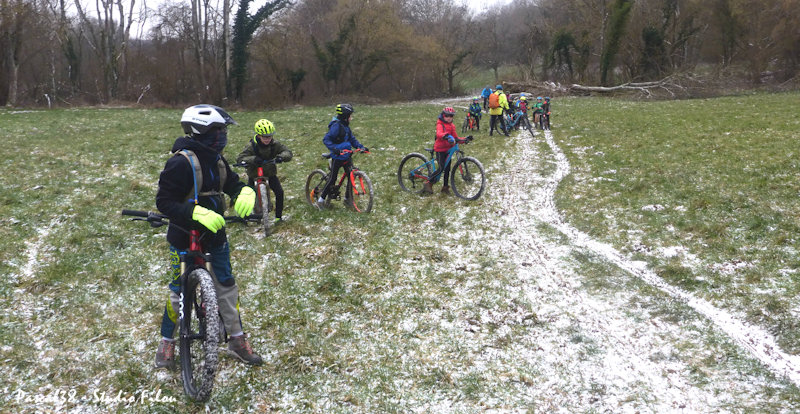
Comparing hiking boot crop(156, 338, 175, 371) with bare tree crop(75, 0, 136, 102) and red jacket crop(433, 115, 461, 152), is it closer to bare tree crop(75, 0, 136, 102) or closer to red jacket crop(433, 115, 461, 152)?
red jacket crop(433, 115, 461, 152)

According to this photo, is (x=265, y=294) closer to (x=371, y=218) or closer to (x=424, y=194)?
(x=371, y=218)

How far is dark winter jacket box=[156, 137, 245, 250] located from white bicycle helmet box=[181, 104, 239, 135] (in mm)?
107

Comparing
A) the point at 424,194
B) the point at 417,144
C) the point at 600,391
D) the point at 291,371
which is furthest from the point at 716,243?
the point at 417,144

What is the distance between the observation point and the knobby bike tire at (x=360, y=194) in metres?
9.27

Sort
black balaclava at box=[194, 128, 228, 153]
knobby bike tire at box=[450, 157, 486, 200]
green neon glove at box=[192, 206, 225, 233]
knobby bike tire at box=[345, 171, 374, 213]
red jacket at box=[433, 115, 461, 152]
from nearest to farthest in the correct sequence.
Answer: green neon glove at box=[192, 206, 225, 233]
black balaclava at box=[194, 128, 228, 153]
knobby bike tire at box=[345, 171, 374, 213]
red jacket at box=[433, 115, 461, 152]
knobby bike tire at box=[450, 157, 486, 200]

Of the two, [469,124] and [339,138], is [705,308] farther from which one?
[469,124]

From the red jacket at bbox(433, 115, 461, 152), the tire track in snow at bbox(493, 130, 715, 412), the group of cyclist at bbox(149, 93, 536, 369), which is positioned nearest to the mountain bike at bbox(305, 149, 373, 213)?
the red jacket at bbox(433, 115, 461, 152)

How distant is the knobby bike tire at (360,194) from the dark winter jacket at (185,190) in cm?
484

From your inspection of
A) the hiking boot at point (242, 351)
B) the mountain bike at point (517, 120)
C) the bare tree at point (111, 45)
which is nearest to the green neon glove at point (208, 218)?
the hiking boot at point (242, 351)

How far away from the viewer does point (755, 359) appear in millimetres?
4750

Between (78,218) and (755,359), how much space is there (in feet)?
37.1

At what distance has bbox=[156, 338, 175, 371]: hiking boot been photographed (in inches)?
186

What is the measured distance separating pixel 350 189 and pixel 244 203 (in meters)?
5.50

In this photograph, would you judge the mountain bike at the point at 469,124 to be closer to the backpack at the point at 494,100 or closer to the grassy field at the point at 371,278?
the backpack at the point at 494,100
